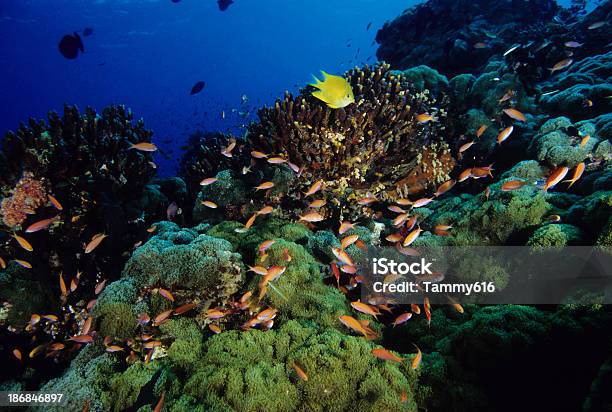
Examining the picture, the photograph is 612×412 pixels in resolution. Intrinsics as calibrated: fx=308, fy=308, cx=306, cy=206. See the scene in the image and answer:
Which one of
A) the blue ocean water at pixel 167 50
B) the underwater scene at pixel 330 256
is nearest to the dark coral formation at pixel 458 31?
the underwater scene at pixel 330 256

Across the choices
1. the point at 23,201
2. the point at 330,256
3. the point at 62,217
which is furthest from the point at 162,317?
the point at 23,201

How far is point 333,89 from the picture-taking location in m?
3.29

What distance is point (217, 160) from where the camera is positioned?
7.70 m

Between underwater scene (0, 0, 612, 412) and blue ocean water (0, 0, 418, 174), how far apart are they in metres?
34.2

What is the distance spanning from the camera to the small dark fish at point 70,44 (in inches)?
373

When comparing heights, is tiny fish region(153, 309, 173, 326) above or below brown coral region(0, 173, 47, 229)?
below

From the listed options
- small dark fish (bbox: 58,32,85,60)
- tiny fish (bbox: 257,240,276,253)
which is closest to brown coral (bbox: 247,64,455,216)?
tiny fish (bbox: 257,240,276,253)

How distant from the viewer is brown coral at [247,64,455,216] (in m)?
5.26

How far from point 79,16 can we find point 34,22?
637 centimetres

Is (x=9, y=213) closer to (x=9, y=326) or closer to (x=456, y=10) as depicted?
(x=9, y=326)

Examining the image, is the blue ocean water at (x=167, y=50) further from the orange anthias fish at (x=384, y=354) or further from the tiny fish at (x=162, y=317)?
the orange anthias fish at (x=384, y=354)

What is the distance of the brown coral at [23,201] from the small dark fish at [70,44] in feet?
21.0

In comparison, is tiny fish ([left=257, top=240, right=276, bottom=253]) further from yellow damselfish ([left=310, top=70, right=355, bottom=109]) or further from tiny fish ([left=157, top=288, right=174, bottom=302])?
yellow damselfish ([left=310, top=70, right=355, bottom=109])

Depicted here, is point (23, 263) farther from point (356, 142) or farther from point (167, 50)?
point (167, 50)
